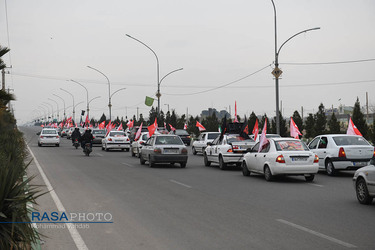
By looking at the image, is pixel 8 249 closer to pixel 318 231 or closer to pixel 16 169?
pixel 16 169

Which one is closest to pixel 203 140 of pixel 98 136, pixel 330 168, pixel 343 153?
pixel 330 168

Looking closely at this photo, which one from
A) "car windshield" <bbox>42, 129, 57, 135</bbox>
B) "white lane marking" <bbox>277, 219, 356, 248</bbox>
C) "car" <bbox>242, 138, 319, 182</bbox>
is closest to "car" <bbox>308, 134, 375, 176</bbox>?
"car" <bbox>242, 138, 319, 182</bbox>

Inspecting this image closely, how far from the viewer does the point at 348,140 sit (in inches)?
730

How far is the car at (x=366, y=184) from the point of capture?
1085 cm

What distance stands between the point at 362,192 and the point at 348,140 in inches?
298

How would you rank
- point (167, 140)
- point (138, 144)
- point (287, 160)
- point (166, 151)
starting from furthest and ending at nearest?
1. point (138, 144)
2. point (167, 140)
3. point (166, 151)
4. point (287, 160)

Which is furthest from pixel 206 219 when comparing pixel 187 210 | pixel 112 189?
pixel 112 189

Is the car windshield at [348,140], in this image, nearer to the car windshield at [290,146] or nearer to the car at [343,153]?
the car at [343,153]

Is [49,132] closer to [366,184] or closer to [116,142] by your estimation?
[116,142]

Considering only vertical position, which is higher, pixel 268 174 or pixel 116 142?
pixel 116 142

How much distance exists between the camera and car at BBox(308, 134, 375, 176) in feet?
58.6

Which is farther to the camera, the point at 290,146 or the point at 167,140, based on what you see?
the point at 167,140

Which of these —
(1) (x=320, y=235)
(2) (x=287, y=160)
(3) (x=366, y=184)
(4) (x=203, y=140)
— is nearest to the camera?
(1) (x=320, y=235)

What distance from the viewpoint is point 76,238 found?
769cm
